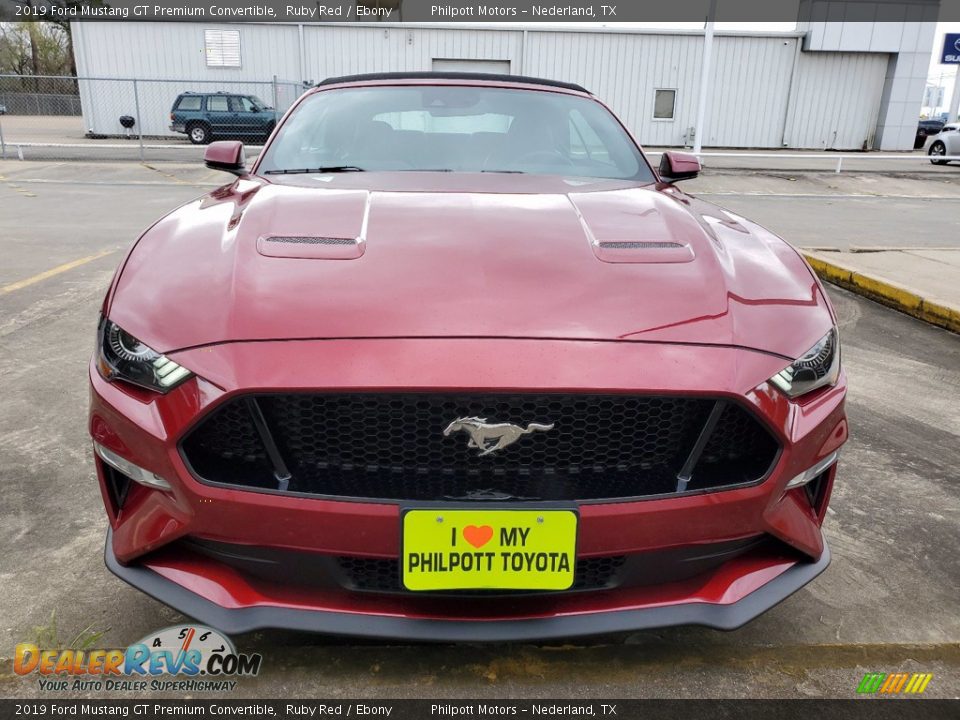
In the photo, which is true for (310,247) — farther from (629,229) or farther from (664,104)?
(664,104)

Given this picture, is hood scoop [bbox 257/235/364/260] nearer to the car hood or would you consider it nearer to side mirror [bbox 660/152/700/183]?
the car hood

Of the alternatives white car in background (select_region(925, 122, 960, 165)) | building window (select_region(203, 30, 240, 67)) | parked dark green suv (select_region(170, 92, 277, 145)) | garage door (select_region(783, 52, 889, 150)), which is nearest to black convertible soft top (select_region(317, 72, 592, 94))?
parked dark green suv (select_region(170, 92, 277, 145))

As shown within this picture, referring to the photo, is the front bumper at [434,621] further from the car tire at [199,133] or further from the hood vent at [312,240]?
the car tire at [199,133]

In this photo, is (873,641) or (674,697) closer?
(674,697)

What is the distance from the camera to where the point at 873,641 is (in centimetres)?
193

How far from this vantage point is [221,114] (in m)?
19.5

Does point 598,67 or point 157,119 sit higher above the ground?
point 598,67

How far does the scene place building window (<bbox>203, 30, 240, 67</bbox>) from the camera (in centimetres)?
2180

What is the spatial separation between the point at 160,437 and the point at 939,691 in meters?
1.84

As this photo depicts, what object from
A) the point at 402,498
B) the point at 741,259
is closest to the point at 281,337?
the point at 402,498

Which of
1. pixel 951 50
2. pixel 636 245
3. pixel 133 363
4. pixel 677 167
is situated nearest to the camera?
pixel 133 363

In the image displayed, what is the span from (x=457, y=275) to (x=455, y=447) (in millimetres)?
401

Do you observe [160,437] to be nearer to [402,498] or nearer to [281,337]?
[281,337]

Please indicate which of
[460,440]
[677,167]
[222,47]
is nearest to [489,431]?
[460,440]
